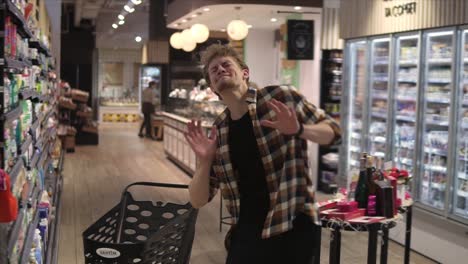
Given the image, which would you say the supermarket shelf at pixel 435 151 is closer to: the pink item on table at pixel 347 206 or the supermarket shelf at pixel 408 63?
the supermarket shelf at pixel 408 63

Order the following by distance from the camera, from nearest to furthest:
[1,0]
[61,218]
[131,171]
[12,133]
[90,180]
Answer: [1,0] < [12,133] < [61,218] < [90,180] < [131,171]

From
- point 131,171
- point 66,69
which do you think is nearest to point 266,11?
point 131,171

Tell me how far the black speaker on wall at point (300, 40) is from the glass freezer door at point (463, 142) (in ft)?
14.1

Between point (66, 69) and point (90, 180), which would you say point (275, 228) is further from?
point (66, 69)

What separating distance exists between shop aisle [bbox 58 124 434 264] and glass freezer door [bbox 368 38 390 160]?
1.17m

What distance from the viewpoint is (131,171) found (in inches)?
440

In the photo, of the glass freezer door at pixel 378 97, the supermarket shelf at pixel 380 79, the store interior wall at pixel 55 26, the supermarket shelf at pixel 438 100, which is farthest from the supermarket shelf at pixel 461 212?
the store interior wall at pixel 55 26

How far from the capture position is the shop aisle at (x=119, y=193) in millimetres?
5875

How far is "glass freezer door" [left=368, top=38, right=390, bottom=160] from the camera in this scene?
7.01 m

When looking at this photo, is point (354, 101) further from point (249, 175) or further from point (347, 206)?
point (249, 175)

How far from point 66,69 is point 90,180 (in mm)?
11533

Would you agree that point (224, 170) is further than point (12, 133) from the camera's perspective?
No

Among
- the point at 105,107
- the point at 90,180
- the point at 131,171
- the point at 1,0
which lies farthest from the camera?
the point at 105,107

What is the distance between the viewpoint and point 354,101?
7695 mm
